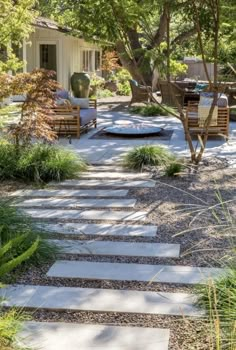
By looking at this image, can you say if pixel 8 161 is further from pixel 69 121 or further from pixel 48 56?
pixel 48 56

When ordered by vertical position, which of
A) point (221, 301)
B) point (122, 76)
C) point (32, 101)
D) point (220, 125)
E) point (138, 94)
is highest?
point (122, 76)

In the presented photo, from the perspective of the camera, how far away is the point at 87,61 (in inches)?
1107

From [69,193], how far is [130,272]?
9.80 feet

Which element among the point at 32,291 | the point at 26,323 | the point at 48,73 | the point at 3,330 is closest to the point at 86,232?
the point at 32,291

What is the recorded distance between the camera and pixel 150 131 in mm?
12352

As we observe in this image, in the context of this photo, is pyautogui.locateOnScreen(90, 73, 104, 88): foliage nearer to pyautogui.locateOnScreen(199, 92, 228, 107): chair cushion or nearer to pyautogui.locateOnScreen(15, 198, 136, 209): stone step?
pyautogui.locateOnScreen(199, 92, 228, 107): chair cushion

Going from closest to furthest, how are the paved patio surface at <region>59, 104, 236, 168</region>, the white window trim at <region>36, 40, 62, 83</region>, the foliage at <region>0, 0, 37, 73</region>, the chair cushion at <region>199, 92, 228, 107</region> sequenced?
the foliage at <region>0, 0, 37, 73</region> → the paved patio surface at <region>59, 104, 236, 168</region> → the chair cushion at <region>199, 92, 228, 107</region> → the white window trim at <region>36, 40, 62, 83</region>

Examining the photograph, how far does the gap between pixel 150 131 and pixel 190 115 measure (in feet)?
→ 3.18

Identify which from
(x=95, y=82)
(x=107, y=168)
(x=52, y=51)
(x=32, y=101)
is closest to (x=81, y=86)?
(x=95, y=82)

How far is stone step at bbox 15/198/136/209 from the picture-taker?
6.57 meters

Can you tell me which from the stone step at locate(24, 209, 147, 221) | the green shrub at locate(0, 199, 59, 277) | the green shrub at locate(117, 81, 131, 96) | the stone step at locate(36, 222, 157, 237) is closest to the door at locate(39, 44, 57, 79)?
the green shrub at locate(117, 81, 131, 96)

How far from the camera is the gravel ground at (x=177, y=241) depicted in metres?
3.45

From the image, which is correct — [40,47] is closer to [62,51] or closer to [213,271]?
[62,51]

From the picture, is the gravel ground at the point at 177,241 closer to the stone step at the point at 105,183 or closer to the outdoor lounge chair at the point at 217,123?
the stone step at the point at 105,183
